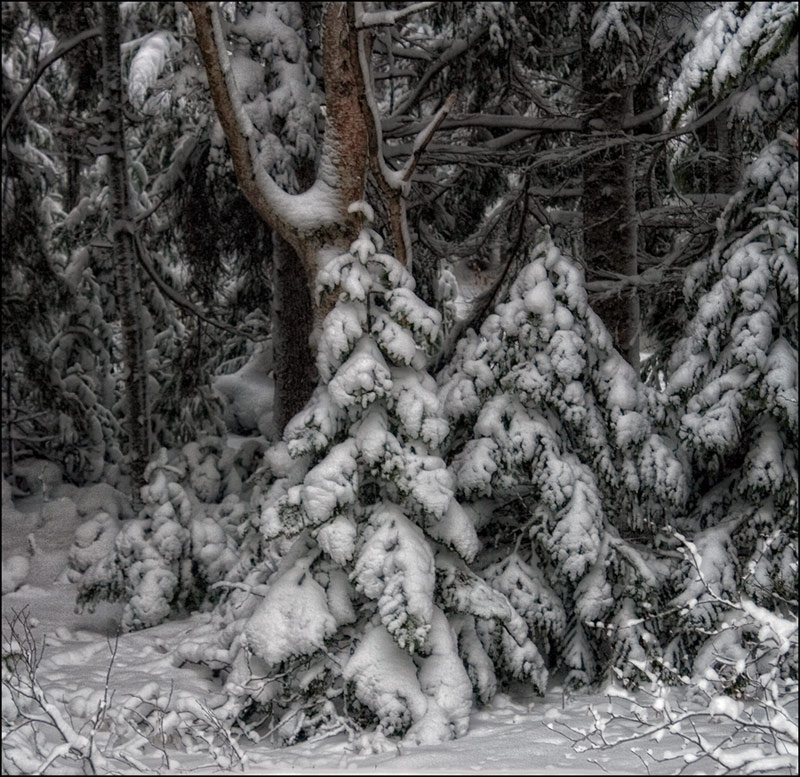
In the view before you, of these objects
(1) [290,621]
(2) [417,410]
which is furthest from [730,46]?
(1) [290,621]

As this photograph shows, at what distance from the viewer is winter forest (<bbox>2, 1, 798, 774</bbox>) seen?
5.24m

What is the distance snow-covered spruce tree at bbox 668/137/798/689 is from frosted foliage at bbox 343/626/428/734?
1836 millimetres

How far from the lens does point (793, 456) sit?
6121 mm

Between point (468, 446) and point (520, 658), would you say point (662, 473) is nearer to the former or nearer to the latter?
point (468, 446)

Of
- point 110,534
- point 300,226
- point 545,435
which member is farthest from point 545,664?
point 110,534

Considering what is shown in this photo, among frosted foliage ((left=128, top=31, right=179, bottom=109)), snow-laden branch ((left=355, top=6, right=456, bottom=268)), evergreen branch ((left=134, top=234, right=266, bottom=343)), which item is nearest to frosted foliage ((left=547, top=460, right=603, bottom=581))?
snow-laden branch ((left=355, top=6, right=456, bottom=268))

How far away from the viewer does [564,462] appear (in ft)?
20.7

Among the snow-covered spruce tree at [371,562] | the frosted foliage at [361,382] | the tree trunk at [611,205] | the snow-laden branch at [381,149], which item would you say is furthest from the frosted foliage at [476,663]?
the tree trunk at [611,205]

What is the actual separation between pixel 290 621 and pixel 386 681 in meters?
0.69

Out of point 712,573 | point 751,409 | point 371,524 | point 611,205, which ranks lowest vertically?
point 712,573

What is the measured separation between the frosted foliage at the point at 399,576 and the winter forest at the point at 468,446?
2 cm

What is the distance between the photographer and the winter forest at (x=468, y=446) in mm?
5242

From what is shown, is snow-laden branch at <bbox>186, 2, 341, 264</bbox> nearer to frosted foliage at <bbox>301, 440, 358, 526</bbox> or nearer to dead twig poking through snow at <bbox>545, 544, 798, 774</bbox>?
frosted foliage at <bbox>301, 440, 358, 526</bbox>

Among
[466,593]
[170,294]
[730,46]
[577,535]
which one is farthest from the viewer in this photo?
[170,294]
